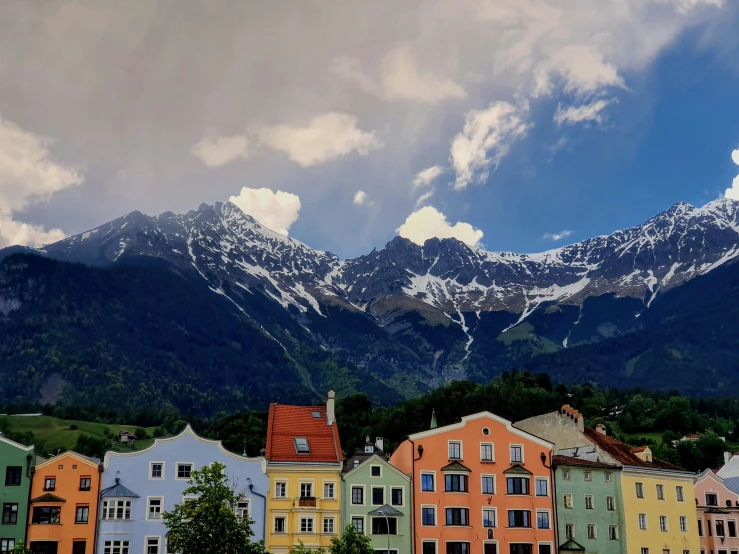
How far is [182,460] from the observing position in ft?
279

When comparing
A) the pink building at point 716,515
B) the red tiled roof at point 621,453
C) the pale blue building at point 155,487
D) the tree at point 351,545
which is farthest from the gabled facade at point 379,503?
the pink building at point 716,515

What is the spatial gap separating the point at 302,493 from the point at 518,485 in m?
24.4

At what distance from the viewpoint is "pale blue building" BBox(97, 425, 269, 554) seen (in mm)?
81562

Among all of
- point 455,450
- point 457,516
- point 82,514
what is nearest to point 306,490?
point 457,516

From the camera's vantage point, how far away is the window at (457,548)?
88.4 m

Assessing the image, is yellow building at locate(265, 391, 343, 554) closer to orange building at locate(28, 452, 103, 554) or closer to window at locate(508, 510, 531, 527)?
orange building at locate(28, 452, 103, 554)

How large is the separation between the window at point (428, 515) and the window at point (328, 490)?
33.4 feet

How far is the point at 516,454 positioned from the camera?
93.3 metres

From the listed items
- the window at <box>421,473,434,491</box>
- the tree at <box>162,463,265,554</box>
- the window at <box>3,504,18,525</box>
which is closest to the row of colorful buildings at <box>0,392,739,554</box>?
the window at <box>3,504,18,525</box>

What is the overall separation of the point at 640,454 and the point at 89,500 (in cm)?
6439

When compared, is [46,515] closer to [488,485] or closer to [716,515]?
[488,485]

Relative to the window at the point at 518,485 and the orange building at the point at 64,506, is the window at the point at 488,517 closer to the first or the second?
the window at the point at 518,485

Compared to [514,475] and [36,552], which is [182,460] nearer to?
[36,552]

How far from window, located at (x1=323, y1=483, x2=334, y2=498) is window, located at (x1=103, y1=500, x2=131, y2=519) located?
19.8 metres
